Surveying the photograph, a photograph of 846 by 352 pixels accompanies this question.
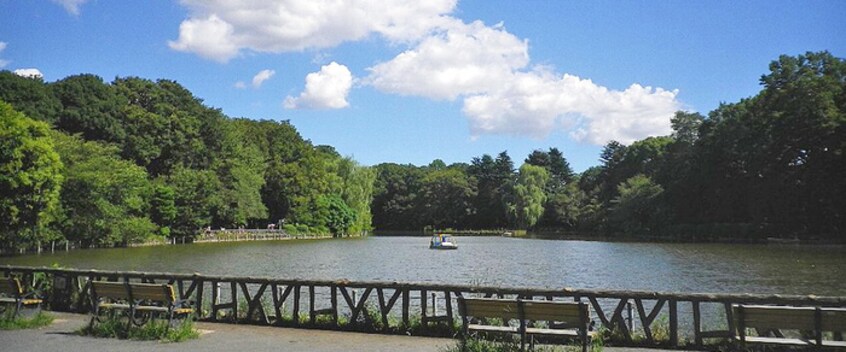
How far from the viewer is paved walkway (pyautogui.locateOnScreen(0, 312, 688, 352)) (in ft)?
33.4

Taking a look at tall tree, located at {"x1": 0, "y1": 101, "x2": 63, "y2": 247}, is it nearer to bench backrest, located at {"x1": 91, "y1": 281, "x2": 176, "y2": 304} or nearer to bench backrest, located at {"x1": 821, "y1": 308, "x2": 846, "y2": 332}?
bench backrest, located at {"x1": 91, "y1": 281, "x2": 176, "y2": 304}

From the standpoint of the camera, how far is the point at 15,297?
12789mm

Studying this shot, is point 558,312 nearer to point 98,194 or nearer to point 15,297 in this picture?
point 15,297

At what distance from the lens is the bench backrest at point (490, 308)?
9.35m

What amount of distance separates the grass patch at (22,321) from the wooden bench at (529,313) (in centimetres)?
777

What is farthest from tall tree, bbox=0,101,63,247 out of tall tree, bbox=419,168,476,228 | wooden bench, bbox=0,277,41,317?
tall tree, bbox=419,168,476,228

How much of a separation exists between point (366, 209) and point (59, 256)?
194ft

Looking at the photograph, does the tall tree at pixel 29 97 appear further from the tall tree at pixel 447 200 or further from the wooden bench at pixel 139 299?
the tall tree at pixel 447 200

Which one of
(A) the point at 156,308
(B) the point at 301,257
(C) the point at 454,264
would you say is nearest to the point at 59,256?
(B) the point at 301,257

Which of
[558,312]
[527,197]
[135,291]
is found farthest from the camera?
[527,197]

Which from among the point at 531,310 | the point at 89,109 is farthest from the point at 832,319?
the point at 89,109

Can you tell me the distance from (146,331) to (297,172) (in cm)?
8015

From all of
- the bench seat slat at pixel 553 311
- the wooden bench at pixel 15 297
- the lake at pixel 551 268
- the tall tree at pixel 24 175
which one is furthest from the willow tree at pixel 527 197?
the bench seat slat at pixel 553 311

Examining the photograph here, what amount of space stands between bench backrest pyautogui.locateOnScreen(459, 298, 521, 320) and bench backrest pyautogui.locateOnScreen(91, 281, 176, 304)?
487 cm
